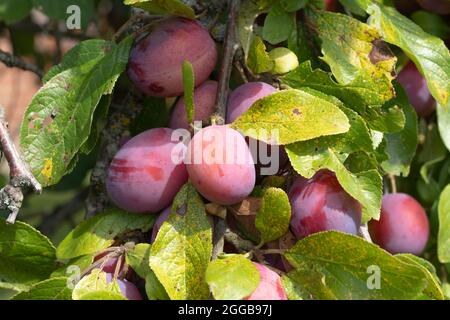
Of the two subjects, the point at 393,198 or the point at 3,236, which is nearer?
the point at 3,236

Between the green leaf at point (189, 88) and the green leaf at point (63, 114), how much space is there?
0.12m

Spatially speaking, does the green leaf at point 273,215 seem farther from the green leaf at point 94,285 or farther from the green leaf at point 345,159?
the green leaf at point 94,285

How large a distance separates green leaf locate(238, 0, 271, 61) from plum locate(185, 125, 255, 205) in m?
0.16

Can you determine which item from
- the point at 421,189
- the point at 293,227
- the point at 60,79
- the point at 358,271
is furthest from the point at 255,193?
the point at 421,189

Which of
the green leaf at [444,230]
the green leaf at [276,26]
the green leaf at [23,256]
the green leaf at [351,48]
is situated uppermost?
the green leaf at [276,26]

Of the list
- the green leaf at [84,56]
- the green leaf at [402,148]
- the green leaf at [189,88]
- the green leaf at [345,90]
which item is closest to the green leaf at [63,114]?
the green leaf at [84,56]

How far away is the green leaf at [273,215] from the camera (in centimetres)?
80

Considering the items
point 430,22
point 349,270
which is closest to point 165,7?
point 349,270

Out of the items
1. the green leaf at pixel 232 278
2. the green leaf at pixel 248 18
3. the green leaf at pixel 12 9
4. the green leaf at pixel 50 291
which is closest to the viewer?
the green leaf at pixel 232 278

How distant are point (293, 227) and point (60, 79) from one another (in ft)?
1.14

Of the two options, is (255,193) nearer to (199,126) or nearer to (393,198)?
(199,126)

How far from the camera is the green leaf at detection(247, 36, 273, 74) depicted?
2.95ft

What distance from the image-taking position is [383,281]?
0.75 metres

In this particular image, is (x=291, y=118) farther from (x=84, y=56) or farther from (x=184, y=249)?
(x=84, y=56)
